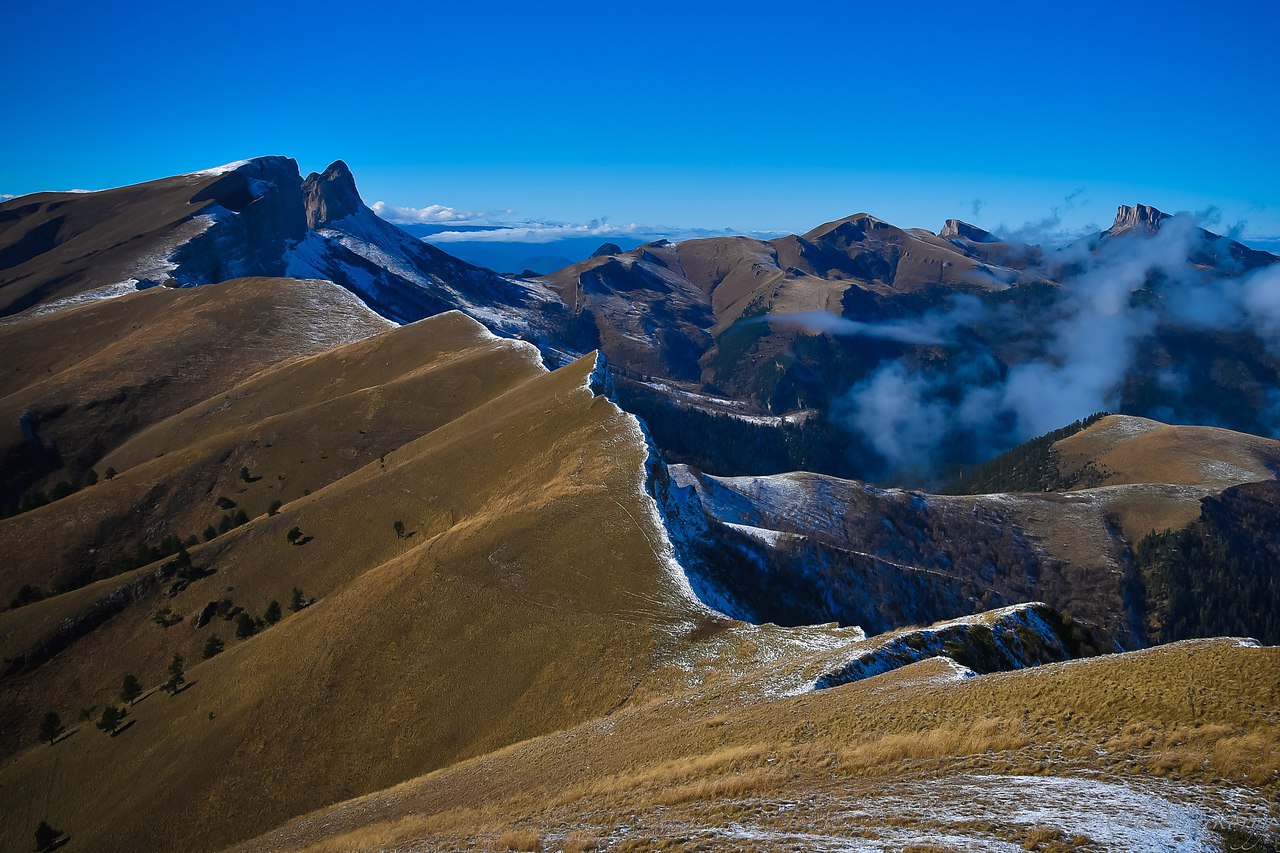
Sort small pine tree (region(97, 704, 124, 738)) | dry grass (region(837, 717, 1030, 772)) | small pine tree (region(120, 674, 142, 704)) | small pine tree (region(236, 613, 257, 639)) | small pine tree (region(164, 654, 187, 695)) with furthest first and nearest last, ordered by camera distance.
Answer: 1. small pine tree (region(236, 613, 257, 639))
2. small pine tree (region(120, 674, 142, 704))
3. small pine tree (region(164, 654, 187, 695))
4. small pine tree (region(97, 704, 124, 738))
5. dry grass (region(837, 717, 1030, 772))

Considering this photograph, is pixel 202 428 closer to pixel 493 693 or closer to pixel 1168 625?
pixel 493 693

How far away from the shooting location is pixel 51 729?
212 ft

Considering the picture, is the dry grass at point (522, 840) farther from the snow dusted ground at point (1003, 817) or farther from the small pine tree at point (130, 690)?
the small pine tree at point (130, 690)

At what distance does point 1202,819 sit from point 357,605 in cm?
6101

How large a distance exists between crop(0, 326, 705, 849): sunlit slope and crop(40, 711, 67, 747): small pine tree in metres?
1.47

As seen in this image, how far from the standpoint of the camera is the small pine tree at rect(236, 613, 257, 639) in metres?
72.6

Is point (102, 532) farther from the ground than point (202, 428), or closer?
closer

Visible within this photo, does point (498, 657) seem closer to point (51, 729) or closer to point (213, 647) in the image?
point (213, 647)

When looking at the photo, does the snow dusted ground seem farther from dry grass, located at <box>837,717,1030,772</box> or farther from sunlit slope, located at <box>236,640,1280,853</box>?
dry grass, located at <box>837,717,1030,772</box>

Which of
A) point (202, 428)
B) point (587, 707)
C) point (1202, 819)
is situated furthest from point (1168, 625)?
point (202, 428)

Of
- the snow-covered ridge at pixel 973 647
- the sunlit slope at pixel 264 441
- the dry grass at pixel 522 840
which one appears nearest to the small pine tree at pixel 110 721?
the sunlit slope at pixel 264 441

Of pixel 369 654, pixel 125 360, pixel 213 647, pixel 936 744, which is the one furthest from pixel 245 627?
pixel 125 360

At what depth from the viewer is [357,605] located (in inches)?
2554

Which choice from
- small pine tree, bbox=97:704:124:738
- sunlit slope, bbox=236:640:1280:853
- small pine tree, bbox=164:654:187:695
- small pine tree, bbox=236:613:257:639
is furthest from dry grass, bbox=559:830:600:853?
small pine tree, bbox=236:613:257:639
